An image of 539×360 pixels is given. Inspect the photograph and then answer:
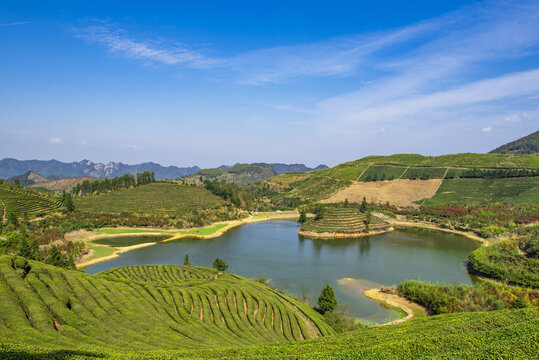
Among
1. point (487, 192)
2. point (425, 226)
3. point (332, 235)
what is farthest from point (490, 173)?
point (332, 235)

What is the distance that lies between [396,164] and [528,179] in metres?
66.2

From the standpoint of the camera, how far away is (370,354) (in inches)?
573

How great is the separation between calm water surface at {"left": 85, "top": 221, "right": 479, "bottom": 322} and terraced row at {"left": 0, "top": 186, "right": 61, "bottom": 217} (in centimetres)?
4520

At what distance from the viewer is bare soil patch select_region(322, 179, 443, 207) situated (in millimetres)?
123419

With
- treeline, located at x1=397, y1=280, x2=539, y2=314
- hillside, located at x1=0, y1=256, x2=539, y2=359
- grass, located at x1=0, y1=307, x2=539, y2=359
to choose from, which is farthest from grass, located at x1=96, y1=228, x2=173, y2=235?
grass, located at x1=0, y1=307, x2=539, y2=359

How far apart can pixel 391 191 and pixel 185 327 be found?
128764mm

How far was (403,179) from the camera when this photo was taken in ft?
471

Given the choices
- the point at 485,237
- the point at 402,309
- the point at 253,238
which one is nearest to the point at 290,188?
the point at 253,238

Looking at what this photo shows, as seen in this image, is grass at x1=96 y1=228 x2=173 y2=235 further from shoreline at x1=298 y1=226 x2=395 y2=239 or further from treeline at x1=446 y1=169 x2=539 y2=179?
treeline at x1=446 y1=169 x2=539 y2=179

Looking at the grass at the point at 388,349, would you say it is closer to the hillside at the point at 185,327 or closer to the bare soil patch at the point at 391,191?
the hillside at the point at 185,327

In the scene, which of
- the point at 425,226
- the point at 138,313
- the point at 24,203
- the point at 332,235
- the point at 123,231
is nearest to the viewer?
the point at 138,313

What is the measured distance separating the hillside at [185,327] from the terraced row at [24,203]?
76892mm

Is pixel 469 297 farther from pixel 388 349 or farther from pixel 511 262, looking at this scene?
pixel 388 349

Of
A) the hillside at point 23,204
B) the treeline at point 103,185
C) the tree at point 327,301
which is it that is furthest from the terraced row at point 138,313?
the treeline at point 103,185
